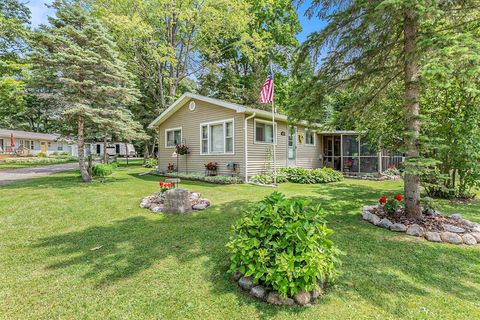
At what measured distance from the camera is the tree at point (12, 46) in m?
12.1

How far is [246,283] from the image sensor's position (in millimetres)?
2670

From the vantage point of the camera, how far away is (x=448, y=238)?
4086 mm

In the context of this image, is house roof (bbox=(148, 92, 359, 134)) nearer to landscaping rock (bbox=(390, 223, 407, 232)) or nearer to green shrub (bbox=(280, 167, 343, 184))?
green shrub (bbox=(280, 167, 343, 184))

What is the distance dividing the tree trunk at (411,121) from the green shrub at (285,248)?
2.77 m

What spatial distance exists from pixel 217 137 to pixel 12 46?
17714mm

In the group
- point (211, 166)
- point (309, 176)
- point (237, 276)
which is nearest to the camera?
point (237, 276)

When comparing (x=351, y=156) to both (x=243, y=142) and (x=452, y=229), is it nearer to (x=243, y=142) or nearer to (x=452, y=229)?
(x=243, y=142)

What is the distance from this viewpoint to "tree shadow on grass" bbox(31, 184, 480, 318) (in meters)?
2.68

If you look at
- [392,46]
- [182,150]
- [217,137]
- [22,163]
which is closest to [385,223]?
[392,46]

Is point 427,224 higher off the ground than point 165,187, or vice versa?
point 165,187

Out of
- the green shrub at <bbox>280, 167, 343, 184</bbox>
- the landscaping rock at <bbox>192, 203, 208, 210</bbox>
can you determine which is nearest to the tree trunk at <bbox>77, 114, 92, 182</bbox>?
the landscaping rock at <bbox>192, 203, 208, 210</bbox>

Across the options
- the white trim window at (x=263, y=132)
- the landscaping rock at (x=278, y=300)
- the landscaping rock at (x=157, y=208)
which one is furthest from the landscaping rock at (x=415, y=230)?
the white trim window at (x=263, y=132)

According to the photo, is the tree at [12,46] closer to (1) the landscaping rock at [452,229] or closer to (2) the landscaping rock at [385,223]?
(2) the landscaping rock at [385,223]

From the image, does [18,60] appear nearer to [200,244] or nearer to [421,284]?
[200,244]
